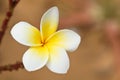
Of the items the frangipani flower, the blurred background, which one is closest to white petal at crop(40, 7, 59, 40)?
the frangipani flower

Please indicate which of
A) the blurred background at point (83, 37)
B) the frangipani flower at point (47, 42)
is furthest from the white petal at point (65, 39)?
the blurred background at point (83, 37)

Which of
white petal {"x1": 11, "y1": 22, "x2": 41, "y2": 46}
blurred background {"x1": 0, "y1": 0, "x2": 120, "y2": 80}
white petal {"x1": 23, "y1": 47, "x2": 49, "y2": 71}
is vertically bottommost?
blurred background {"x1": 0, "y1": 0, "x2": 120, "y2": 80}

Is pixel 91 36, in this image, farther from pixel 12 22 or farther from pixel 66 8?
pixel 12 22

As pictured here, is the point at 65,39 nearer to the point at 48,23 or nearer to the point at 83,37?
the point at 48,23

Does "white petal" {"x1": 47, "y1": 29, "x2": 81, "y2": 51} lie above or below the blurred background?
above

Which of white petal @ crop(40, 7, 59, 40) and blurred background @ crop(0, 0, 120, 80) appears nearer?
white petal @ crop(40, 7, 59, 40)

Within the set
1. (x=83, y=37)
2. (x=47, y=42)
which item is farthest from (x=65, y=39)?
(x=83, y=37)

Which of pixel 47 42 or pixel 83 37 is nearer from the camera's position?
pixel 47 42

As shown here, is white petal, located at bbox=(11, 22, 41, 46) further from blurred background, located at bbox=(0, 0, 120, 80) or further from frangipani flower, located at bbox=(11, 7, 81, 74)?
blurred background, located at bbox=(0, 0, 120, 80)
